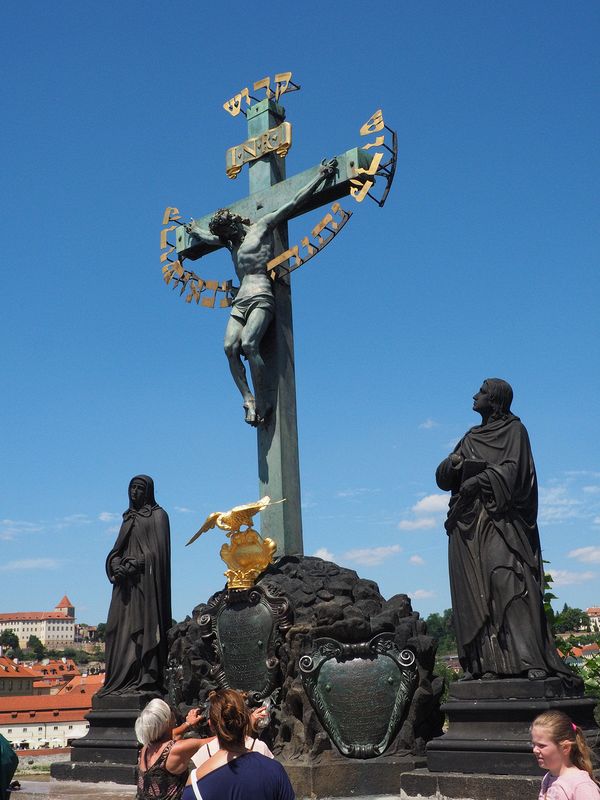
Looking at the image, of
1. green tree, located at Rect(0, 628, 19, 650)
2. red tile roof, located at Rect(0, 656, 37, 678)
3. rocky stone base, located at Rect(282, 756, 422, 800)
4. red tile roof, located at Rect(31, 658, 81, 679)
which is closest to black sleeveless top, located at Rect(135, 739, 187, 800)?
rocky stone base, located at Rect(282, 756, 422, 800)

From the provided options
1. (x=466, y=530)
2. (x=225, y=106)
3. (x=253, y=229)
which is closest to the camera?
(x=466, y=530)

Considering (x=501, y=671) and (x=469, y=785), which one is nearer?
(x=469, y=785)

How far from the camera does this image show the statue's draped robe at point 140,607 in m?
9.96

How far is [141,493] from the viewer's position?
10484 mm

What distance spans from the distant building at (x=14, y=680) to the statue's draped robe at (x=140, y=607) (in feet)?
206

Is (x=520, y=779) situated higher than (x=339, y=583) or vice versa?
(x=339, y=583)

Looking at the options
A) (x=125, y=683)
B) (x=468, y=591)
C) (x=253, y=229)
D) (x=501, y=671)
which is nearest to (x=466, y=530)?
(x=468, y=591)

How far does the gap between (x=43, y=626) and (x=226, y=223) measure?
13435 centimetres

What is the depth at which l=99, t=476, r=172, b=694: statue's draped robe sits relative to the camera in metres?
9.96

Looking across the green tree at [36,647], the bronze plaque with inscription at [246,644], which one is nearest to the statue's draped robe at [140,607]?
the bronze plaque with inscription at [246,644]

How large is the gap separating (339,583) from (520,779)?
114 inches

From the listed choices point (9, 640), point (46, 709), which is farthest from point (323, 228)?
point (9, 640)

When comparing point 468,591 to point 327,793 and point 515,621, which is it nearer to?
point 515,621

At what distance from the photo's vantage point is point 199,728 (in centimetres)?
898
